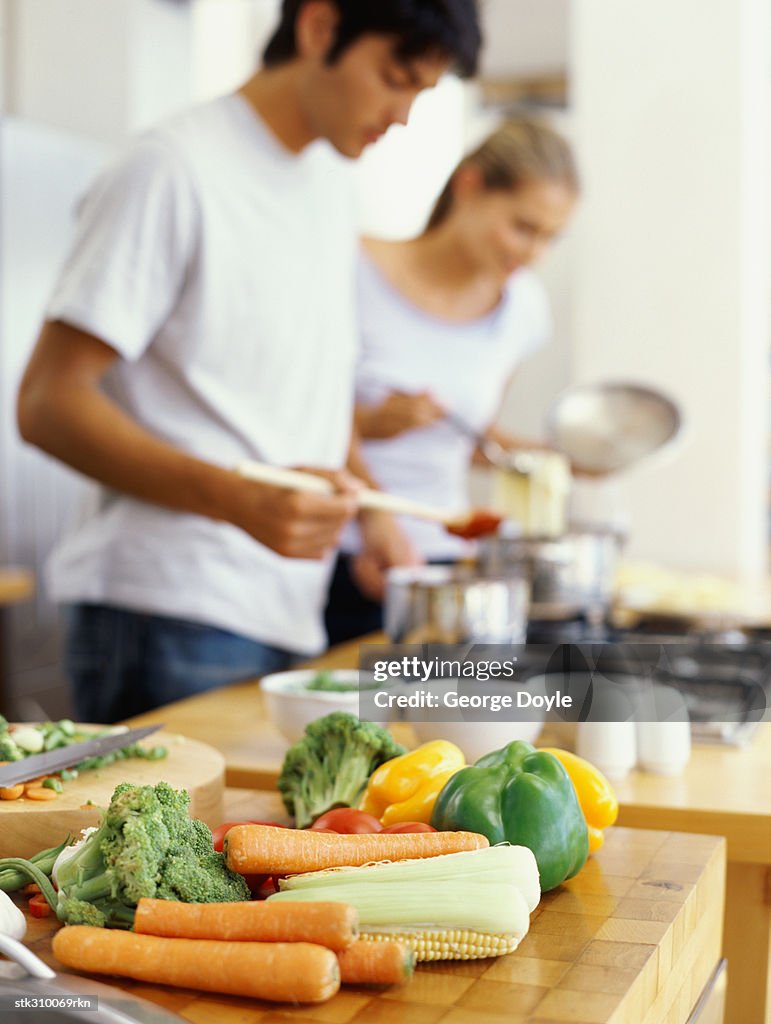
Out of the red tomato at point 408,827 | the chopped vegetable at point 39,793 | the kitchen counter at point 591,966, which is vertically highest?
the red tomato at point 408,827

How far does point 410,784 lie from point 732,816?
335mm

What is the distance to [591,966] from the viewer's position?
0.80 meters

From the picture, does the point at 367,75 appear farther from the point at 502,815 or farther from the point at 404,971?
the point at 404,971

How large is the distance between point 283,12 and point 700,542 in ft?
6.77

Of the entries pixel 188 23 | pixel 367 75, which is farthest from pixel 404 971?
pixel 188 23

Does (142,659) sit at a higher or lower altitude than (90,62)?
lower

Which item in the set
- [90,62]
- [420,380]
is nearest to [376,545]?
[420,380]

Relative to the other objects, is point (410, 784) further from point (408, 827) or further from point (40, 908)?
point (40, 908)

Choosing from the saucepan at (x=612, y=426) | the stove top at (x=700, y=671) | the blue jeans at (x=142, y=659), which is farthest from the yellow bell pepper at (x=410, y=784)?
the saucepan at (x=612, y=426)

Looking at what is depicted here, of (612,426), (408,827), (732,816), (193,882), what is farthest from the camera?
(612,426)

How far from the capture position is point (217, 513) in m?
1.66

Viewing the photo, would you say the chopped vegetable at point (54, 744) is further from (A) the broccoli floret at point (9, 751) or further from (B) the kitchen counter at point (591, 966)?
(B) the kitchen counter at point (591, 966)

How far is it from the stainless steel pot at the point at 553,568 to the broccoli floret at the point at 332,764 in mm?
988

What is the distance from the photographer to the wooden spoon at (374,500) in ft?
4.98
